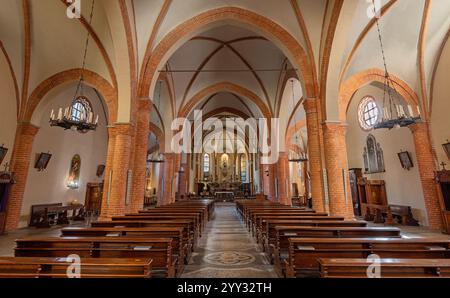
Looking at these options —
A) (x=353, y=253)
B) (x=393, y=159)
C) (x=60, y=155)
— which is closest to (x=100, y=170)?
(x=60, y=155)

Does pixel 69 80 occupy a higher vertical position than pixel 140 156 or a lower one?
higher

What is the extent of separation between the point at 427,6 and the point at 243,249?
10.9m

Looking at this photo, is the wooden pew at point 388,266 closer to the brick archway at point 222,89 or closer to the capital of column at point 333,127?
the capital of column at point 333,127

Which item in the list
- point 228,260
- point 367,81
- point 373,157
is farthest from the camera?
point 373,157

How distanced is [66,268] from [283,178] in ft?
44.3

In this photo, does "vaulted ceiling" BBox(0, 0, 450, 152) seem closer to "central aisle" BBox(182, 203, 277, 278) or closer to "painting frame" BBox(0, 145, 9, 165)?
"painting frame" BBox(0, 145, 9, 165)

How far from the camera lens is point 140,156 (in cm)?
872

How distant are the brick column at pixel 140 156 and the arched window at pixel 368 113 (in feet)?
41.9

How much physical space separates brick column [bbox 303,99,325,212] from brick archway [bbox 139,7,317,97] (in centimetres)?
112

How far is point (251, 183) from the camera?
3014 cm

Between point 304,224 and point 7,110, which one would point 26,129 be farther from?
point 304,224

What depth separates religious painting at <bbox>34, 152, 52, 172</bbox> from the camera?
10555 mm

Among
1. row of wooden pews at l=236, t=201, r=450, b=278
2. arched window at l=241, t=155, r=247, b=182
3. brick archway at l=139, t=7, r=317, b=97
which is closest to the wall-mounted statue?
brick archway at l=139, t=7, r=317, b=97
